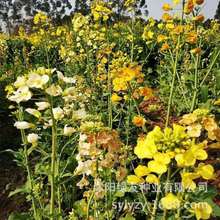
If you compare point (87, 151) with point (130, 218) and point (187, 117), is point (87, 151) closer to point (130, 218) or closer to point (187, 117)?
point (187, 117)

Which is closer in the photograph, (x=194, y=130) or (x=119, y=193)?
(x=194, y=130)

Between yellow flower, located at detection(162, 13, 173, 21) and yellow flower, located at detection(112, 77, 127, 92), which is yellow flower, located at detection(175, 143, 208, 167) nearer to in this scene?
yellow flower, located at detection(112, 77, 127, 92)

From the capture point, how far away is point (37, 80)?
5.80 ft

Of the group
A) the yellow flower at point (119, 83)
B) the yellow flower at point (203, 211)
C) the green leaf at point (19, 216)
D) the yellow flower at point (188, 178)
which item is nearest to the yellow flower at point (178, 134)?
the yellow flower at point (188, 178)

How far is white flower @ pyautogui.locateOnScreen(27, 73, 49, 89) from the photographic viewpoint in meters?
1.75

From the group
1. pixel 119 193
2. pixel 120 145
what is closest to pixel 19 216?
pixel 119 193

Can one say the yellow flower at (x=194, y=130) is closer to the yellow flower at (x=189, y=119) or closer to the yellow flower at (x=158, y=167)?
the yellow flower at (x=189, y=119)

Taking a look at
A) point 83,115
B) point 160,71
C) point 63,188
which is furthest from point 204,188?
point 160,71

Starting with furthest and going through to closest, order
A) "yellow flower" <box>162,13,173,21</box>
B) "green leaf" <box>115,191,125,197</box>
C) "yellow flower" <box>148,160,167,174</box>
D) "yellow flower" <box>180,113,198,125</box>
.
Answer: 1. "yellow flower" <box>162,13,173,21</box>
2. "green leaf" <box>115,191,125,197</box>
3. "yellow flower" <box>180,113,198,125</box>
4. "yellow flower" <box>148,160,167,174</box>

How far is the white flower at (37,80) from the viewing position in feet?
5.74

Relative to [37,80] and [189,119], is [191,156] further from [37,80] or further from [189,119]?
[37,80]

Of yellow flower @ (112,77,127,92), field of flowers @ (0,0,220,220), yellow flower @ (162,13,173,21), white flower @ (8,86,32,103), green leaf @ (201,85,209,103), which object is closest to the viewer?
field of flowers @ (0,0,220,220)

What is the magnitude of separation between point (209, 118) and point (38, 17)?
3636 mm

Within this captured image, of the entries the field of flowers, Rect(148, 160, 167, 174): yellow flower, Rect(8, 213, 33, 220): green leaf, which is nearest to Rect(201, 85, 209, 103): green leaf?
the field of flowers
